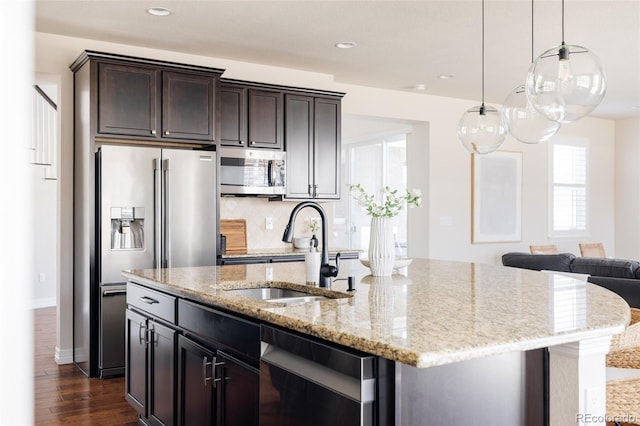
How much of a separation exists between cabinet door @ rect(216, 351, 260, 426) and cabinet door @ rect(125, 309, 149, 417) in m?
0.93

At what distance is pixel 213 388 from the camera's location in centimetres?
249

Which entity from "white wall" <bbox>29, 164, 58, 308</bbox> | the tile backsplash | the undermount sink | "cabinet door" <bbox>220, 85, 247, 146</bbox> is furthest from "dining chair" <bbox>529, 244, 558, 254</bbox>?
"white wall" <bbox>29, 164, 58, 308</bbox>

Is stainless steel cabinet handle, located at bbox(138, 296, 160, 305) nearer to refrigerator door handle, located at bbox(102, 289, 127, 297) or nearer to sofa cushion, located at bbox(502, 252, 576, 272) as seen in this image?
refrigerator door handle, located at bbox(102, 289, 127, 297)

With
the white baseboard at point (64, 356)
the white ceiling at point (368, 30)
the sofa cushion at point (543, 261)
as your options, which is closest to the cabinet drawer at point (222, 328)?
the white ceiling at point (368, 30)

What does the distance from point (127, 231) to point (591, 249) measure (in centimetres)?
650

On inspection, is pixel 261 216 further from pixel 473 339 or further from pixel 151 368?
pixel 473 339

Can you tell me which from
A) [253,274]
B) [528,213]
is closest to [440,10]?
[253,274]

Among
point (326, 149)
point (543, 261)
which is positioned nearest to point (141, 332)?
point (326, 149)

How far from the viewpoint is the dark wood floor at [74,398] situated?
3630 millimetres

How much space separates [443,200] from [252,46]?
11.2 feet

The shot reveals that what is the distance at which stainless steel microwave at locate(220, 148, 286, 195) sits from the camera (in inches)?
216

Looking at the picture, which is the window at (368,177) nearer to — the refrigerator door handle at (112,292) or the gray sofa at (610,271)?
the gray sofa at (610,271)

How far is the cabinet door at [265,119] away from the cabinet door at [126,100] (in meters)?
1.03

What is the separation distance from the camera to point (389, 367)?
1.57 m
